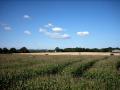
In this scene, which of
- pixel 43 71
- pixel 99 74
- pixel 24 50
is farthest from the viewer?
pixel 24 50

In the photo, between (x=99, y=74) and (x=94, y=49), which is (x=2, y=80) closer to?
(x=99, y=74)

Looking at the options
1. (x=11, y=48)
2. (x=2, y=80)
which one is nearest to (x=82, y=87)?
(x=2, y=80)

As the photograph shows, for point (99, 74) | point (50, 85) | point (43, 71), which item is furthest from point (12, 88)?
point (99, 74)

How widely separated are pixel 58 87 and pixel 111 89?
12.0 ft

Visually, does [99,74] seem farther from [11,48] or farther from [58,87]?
[11,48]

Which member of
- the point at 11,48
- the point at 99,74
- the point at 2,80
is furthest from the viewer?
the point at 11,48

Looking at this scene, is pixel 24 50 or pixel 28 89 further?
pixel 24 50

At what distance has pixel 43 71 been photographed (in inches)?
827

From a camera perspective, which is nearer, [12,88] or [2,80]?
[12,88]

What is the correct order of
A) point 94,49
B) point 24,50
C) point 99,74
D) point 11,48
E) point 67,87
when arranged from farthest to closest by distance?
point 94,49 → point 24,50 → point 11,48 → point 99,74 → point 67,87

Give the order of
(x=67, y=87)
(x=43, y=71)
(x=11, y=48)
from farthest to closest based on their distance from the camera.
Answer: (x=11, y=48)
(x=43, y=71)
(x=67, y=87)

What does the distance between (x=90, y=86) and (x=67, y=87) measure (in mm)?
1645

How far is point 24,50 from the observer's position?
116 meters

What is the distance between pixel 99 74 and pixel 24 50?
10054 centimetres
